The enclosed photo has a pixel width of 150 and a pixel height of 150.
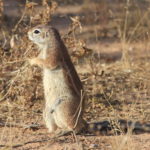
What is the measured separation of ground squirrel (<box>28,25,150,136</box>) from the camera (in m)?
5.79

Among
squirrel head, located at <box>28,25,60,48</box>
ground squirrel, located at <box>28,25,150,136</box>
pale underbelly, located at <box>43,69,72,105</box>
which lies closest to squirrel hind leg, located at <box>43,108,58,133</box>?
ground squirrel, located at <box>28,25,150,136</box>

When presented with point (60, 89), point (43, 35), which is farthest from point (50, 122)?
point (43, 35)

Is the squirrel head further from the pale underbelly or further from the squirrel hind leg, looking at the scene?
the squirrel hind leg

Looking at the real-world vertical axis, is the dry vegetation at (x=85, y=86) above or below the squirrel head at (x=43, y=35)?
below

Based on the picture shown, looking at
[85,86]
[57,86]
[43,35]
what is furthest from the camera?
[85,86]

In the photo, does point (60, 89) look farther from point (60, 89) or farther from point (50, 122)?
point (50, 122)

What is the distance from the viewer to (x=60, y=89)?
582 centimetres

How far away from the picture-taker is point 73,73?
5793mm

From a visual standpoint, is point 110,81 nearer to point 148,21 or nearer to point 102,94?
point 102,94

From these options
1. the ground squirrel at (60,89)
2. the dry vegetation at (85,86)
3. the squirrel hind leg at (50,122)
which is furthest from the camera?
the squirrel hind leg at (50,122)

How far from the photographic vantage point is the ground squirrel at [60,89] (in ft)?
19.0

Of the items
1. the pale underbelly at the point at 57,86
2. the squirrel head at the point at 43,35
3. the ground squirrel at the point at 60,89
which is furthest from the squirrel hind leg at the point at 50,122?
the squirrel head at the point at 43,35

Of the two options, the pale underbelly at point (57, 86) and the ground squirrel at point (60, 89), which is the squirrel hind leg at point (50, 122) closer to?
the ground squirrel at point (60, 89)

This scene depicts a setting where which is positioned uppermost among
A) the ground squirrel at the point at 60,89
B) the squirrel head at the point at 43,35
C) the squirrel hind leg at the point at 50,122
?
the squirrel head at the point at 43,35
